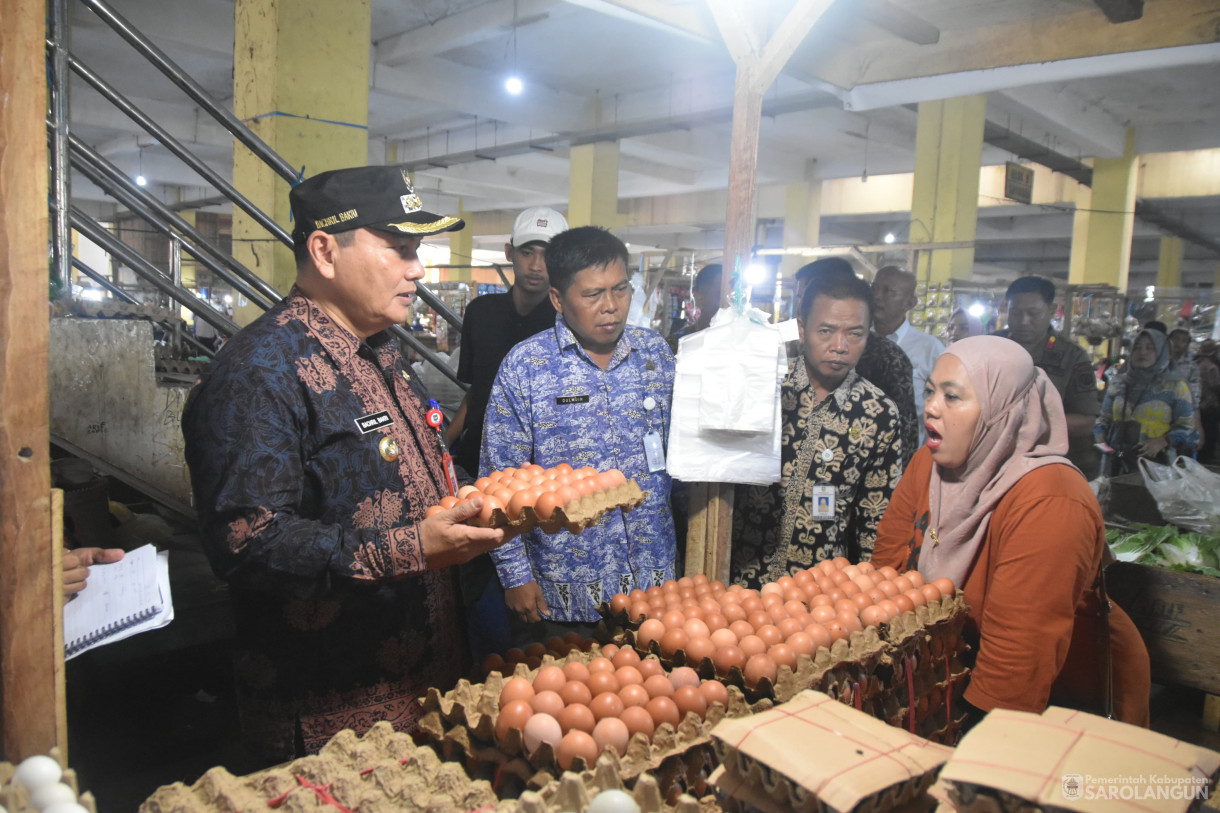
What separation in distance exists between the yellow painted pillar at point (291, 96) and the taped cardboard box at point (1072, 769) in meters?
4.78

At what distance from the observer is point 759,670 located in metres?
1.78

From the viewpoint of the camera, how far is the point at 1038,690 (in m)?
1.96

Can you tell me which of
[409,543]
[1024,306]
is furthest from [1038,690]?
[1024,306]

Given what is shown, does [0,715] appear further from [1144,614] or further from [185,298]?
[1144,614]

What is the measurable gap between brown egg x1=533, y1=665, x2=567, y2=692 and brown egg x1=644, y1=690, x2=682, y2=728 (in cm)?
20

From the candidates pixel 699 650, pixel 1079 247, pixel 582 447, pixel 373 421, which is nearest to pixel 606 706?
pixel 699 650

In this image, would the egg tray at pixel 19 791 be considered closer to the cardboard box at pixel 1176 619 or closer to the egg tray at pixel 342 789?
the egg tray at pixel 342 789

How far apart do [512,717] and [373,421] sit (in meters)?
0.75

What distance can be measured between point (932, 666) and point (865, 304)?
129 centimetres

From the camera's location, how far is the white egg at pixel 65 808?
113cm

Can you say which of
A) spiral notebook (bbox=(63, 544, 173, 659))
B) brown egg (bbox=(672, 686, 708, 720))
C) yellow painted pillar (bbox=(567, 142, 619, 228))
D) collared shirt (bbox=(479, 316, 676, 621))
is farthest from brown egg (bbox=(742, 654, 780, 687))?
yellow painted pillar (bbox=(567, 142, 619, 228))

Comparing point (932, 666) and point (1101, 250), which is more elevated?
point (1101, 250)

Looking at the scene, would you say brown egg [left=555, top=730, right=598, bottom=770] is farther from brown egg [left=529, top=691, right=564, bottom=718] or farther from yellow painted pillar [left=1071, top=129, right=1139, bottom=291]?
yellow painted pillar [left=1071, top=129, right=1139, bottom=291]

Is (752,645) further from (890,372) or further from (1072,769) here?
(890,372)
